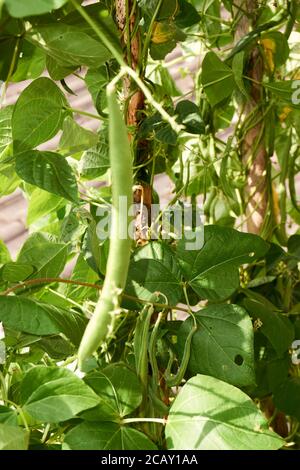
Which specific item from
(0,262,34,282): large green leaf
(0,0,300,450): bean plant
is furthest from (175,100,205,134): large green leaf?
(0,262,34,282): large green leaf

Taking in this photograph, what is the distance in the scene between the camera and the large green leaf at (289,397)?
3.14 ft

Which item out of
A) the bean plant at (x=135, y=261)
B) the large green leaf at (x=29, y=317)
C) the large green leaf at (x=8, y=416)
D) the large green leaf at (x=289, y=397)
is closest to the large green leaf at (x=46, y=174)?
the bean plant at (x=135, y=261)

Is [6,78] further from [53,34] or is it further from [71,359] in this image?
[71,359]

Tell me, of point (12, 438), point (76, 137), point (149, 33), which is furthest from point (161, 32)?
point (12, 438)

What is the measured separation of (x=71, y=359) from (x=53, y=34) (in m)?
0.33

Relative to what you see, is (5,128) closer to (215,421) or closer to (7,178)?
(7,178)

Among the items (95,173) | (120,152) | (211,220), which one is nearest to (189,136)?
(211,220)

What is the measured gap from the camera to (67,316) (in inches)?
30.4

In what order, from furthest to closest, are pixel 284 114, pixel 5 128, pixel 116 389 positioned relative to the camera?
pixel 284 114 < pixel 5 128 < pixel 116 389

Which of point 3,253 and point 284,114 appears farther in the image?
point 284,114

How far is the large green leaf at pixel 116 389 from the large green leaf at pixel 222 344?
9 centimetres

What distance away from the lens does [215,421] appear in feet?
2.10

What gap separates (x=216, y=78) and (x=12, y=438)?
0.54 m

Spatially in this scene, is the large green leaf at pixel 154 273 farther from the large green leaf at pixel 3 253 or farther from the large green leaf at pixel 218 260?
the large green leaf at pixel 3 253
